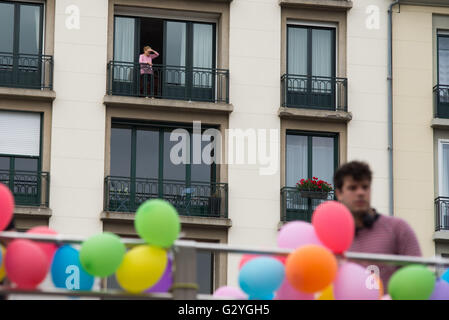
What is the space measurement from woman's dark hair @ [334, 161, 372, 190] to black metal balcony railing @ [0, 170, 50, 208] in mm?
20599

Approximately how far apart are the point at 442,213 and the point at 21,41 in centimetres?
1109

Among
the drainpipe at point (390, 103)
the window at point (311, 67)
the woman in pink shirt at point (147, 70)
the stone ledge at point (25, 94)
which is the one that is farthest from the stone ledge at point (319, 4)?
the stone ledge at point (25, 94)

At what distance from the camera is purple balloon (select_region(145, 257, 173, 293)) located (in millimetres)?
8891

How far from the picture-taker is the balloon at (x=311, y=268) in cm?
885

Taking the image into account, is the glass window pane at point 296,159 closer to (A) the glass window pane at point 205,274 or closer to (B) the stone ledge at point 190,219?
(B) the stone ledge at point 190,219

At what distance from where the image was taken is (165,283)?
8.92m

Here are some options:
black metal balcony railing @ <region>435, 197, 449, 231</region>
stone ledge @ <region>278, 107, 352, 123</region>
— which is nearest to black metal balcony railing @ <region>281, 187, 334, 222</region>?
stone ledge @ <region>278, 107, 352, 123</region>

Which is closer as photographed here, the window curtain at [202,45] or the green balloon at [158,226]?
the green balloon at [158,226]

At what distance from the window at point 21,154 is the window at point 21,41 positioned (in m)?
0.99

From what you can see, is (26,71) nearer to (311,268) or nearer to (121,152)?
(121,152)

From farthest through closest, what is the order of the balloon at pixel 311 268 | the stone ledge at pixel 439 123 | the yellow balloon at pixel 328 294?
the stone ledge at pixel 439 123
the yellow balloon at pixel 328 294
the balloon at pixel 311 268

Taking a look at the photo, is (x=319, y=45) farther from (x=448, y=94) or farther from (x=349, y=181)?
(x=349, y=181)

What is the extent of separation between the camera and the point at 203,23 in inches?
1230
